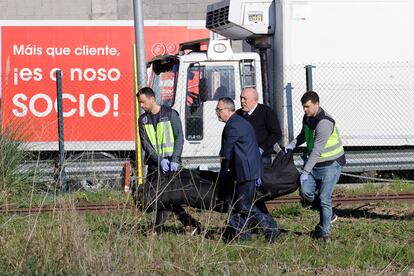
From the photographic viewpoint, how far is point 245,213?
8.47 m

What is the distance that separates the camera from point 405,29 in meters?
13.0

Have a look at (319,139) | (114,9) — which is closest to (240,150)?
(319,139)

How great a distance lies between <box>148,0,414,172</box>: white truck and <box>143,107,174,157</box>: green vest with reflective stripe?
353cm

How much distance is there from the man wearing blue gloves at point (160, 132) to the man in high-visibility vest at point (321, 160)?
1.43m

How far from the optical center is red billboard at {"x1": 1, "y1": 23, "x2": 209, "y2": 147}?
15.6m

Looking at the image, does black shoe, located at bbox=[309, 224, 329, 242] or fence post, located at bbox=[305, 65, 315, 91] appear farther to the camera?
fence post, located at bbox=[305, 65, 315, 91]

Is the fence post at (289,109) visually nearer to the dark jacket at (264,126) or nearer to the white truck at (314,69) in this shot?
the white truck at (314,69)

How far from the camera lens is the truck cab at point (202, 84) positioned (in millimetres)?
12633

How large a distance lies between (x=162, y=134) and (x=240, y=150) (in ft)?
3.74

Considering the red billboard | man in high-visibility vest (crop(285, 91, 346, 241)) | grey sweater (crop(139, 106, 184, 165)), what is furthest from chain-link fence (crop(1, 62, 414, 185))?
man in high-visibility vest (crop(285, 91, 346, 241))

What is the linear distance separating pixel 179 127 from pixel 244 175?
1.17 metres

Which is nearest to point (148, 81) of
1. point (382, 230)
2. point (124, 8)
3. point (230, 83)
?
point (230, 83)

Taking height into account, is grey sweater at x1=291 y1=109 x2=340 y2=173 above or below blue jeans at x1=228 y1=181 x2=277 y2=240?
above

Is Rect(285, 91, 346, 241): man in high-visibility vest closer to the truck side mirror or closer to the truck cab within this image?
the truck side mirror
